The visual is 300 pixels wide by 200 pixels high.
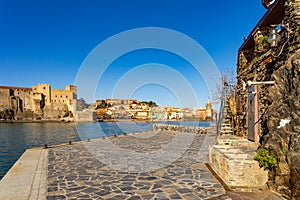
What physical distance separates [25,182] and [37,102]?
83703 millimetres

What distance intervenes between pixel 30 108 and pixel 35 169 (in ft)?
277

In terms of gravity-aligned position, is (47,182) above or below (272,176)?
below

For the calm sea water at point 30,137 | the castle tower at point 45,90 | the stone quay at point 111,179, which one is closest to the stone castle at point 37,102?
the castle tower at point 45,90

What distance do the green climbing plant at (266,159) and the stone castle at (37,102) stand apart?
8701 cm

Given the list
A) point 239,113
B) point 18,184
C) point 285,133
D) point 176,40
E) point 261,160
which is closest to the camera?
point 285,133

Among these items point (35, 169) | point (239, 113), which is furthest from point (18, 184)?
point (239, 113)

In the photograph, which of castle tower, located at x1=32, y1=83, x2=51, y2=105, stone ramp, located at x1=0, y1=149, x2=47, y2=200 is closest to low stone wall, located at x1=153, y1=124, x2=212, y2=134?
stone ramp, located at x1=0, y1=149, x2=47, y2=200

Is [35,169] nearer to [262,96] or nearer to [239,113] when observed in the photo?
[262,96]

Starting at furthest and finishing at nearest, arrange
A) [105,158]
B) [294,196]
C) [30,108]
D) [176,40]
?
[30,108] < [176,40] < [105,158] < [294,196]

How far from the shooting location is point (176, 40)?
14.3 meters

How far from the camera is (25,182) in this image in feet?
17.4

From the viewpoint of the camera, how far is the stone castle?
7239 centimetres

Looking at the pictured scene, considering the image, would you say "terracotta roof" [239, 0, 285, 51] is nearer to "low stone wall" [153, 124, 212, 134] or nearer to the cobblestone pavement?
the cobblestone pavement

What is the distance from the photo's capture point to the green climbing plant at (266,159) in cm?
437
